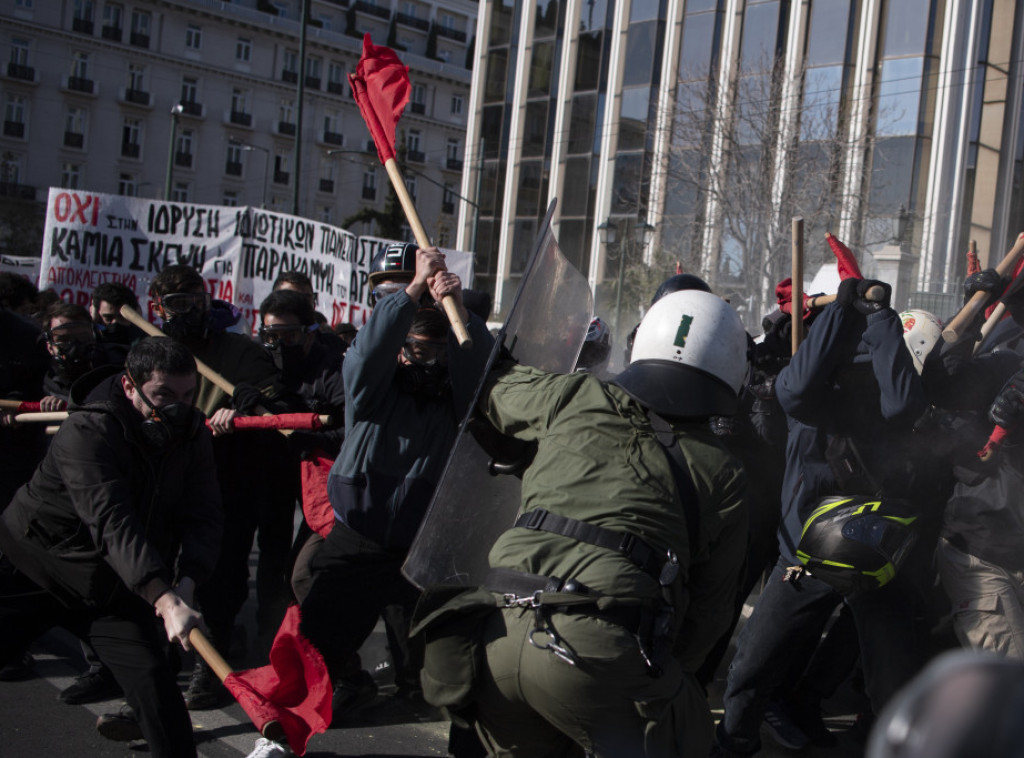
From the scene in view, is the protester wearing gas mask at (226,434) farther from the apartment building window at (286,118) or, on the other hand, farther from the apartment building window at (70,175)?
the apartment building window at (286,118)

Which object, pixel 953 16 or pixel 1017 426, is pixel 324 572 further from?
pixel 953 16

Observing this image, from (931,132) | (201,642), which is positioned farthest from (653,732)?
(931,132)

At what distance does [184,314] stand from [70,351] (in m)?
0.64

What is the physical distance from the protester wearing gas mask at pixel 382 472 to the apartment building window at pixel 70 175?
2006 inches

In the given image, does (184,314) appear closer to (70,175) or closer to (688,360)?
(688,360)

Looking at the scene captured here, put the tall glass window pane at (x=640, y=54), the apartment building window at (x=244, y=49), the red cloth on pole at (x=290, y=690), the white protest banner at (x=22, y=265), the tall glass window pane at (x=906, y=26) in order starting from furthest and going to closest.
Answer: the apartment building window at (x=244, y=49) < the tall glass window pane at (x=640, y=54) < the tall glass window pane at (x=906, y=26) < the white protest banner at (x=22, y=265) < the red cloth on pole at (x=290, y=690)

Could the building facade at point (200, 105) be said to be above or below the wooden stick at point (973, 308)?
above

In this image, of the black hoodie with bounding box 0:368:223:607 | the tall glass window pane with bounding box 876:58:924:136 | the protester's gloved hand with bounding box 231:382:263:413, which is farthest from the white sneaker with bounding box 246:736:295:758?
the tall glass window pane with bounding box 876:58:924:136

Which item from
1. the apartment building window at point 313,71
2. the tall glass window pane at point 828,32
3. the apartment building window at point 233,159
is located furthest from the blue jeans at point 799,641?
the apartment building window at point 313,71

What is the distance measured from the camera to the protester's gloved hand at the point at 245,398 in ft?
14.5

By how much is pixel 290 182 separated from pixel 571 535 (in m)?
55.3

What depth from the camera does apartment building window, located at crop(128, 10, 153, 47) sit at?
167 feet

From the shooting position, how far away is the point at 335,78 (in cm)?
5600

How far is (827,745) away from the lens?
13.8 ft
